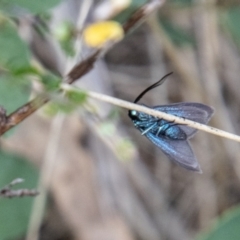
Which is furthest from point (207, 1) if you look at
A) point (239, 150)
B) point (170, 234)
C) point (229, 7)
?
point (170, 234)

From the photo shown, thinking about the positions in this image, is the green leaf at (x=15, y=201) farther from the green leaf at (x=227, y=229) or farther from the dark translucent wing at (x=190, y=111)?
the dark translucent wing at (x=190, y=111)

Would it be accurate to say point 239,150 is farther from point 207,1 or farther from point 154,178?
point 207,1

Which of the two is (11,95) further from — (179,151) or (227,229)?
(227,229)

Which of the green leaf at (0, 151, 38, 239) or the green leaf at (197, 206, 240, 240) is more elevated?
the green leaf at (0, 151, 38, 239)

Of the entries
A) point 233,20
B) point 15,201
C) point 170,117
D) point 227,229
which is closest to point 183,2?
point 233,20

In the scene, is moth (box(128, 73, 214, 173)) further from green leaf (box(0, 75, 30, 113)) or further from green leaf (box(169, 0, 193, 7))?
green leaf (box(169, 0, 193, 7))

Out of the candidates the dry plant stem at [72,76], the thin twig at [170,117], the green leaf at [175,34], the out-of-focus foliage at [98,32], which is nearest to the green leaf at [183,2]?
the green leaf at [175,34]

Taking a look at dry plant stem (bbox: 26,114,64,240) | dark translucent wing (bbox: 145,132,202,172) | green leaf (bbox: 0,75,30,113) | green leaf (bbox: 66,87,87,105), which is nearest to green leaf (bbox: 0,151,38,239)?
dry plant stem (bbox: 26,114,64,240)
